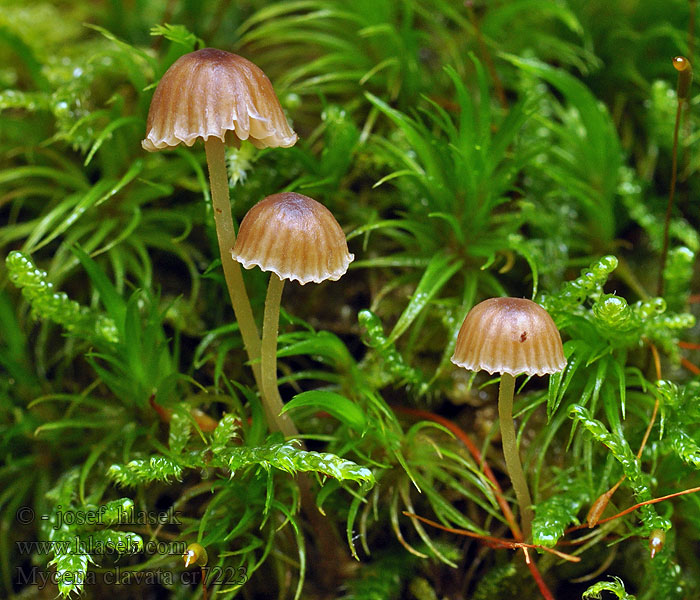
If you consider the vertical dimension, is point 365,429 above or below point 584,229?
below

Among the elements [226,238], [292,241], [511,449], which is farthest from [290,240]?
[511,449]

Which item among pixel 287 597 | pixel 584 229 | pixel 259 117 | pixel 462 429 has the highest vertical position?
pixel 259 117

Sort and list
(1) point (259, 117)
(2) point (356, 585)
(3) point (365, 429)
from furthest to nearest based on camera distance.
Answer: (2) point (356, 585)
(3) point (365, 429)
(1) point (259, 117)

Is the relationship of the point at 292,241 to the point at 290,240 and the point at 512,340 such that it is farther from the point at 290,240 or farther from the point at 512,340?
the point at 512,340

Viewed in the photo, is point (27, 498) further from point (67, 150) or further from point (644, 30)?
point (644, 30)

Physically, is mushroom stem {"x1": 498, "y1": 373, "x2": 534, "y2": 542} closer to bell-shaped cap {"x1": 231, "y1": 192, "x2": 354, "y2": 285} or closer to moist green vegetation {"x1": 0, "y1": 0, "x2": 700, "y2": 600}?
moist green vegetation {"x1": 0, "y1": 0, "x2": 700, "y2": 600}

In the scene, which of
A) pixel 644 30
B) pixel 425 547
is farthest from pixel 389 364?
pixel 644 30
